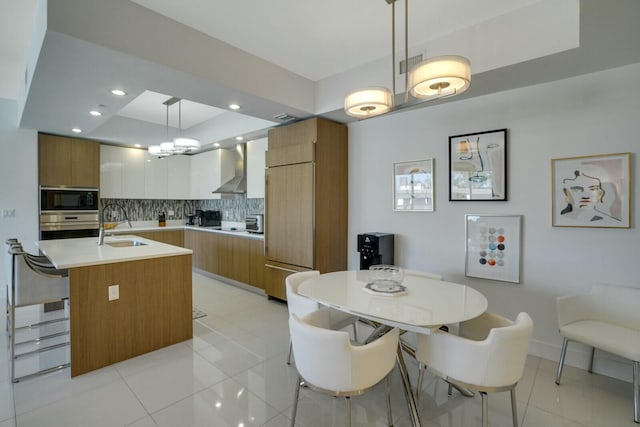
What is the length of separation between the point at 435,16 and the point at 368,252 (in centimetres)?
222

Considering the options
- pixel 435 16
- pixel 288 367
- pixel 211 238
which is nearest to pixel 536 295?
pixel 288 367

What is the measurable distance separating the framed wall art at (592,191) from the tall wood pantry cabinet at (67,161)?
623cm

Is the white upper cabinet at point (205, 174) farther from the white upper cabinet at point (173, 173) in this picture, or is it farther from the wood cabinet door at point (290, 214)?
the wood cabinet door at point (290, 214)

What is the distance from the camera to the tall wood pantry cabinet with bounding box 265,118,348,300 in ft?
11.9

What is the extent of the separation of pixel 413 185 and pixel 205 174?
13.8ft

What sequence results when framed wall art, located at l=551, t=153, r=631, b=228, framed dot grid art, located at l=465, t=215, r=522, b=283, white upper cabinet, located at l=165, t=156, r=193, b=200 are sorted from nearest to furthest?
framed wall art, located at l=551, t=153, r=631, b=228, framed dot grid art, located at l=465, t=215, r=522, b=283, white upper cabinet, located at l=165, t=156, r=193, b=200

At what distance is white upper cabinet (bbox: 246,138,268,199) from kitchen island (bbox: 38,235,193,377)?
72.4 inches

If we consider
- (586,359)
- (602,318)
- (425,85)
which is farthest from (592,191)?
(425,85)

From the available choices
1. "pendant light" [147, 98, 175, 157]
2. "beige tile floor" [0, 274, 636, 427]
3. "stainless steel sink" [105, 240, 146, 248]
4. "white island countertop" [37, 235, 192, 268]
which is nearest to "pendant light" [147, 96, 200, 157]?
"pendant light" [147, 98, 175, 157]

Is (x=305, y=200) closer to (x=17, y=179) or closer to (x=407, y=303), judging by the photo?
(x=407, y=303)

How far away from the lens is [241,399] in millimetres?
2090

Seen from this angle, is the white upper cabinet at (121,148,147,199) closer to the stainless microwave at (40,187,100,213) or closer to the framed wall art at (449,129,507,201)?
the stainless microwave at (40,187,100,213)

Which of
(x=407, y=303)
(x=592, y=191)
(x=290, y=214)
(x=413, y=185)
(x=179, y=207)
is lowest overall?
(x=407, y=303)

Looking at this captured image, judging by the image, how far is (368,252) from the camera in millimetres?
3336
